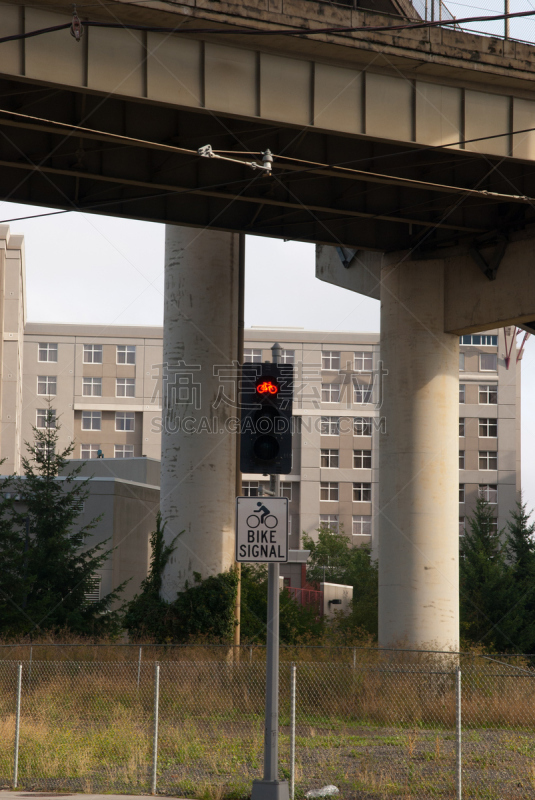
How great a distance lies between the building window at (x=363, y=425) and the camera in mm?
108219

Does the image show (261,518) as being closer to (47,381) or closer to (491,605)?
(491,605)

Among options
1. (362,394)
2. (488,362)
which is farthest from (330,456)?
(488,362)

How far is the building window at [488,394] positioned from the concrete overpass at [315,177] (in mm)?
A: 79467

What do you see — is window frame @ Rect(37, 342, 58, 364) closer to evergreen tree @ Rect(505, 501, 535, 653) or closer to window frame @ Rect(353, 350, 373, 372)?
window frame @ Rect(353, 350, 373, 372)

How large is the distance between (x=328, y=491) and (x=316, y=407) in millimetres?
10101

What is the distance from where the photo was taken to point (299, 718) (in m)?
20.1

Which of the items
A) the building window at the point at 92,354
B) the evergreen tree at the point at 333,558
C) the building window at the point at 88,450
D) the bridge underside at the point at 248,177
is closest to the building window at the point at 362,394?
the evergreen tree at the point at 333,558

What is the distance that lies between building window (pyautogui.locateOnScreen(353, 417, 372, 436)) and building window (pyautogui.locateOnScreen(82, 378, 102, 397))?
2917cm

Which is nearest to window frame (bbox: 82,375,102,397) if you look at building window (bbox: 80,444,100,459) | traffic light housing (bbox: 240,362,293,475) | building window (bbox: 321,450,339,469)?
building window (bbox: 80,444,100,459)

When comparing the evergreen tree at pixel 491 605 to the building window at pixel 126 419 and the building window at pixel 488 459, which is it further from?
the building window at pixel 126 419

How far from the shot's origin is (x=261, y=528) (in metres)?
11.5

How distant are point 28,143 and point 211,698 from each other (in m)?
12.7

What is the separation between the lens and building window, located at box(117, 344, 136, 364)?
365 ft

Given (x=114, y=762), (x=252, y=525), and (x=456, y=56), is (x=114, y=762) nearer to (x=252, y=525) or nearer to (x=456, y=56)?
(x=252, y=525)
